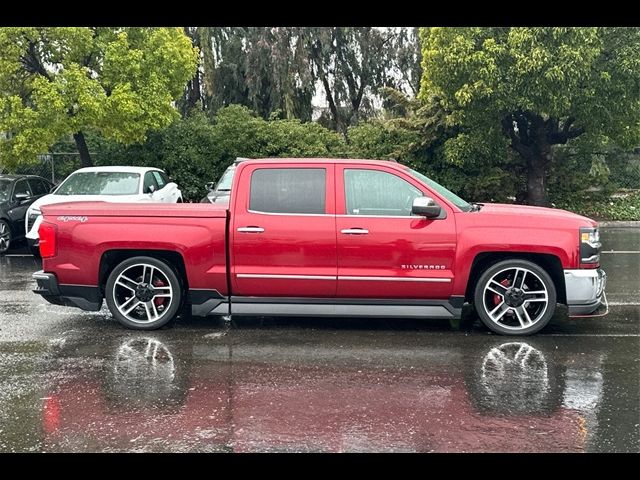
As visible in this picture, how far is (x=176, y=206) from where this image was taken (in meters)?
7.32

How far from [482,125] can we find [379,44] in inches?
367

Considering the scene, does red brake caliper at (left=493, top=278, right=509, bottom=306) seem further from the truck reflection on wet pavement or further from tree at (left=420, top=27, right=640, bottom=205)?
tree at (left=420, top=27, right=640, bottom=205)

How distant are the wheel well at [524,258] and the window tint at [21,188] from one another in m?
10.7

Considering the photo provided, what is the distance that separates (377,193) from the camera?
283 inches

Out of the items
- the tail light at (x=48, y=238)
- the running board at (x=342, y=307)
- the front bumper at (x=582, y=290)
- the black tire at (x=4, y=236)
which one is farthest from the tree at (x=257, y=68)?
the front bumper at (x=582, y=290)

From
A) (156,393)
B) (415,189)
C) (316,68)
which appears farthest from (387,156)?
(156,393)

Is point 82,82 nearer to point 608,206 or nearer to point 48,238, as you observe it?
point 48,238

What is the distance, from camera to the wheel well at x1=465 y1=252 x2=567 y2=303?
278 inches

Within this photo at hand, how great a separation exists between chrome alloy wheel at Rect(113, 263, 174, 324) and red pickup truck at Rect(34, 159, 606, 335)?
0.5 inches

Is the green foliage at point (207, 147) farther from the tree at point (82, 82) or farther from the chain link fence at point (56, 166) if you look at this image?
the tree at point (82, 82)

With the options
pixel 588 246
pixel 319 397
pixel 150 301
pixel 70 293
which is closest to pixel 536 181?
pixel 588 246

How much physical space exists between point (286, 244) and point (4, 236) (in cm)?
897

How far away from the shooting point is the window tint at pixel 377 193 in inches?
280
